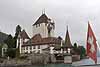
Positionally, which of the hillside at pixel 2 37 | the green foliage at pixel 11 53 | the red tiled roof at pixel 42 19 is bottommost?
the green foliage at pixel 11 53

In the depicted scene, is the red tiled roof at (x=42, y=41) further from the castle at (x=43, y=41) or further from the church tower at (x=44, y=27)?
the church tower at (x=44, y=27)

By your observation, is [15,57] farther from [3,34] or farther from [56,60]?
[3,34]

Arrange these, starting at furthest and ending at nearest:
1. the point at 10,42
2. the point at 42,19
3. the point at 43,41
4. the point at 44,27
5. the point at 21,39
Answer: the point at 42,19
the point at 44,27
the point at 21,39
the point at 10,42
the point at 43,41

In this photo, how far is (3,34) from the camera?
8306 cm

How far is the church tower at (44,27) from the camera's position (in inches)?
2918

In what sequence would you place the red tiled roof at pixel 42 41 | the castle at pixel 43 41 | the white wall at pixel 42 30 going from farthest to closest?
the white wall at pixel 42 30 < the red tiled roof at pixel 42 41 < the castle at pixel 43 41

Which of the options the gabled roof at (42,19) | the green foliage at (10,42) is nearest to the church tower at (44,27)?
the gabled roof at (42,19)

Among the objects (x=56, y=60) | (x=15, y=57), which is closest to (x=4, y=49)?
(x=15, y=57)

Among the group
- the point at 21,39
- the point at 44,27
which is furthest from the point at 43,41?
the point at 44,27

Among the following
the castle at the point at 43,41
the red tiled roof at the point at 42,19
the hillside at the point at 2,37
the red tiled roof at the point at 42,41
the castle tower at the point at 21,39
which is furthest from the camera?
the hillside at the point at 2,37

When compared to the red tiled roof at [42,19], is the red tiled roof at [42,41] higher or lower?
lower

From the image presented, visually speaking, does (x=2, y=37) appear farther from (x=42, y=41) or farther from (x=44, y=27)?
(x=42, y=41)

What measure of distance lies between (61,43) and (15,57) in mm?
13209

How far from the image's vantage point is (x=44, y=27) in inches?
2911
